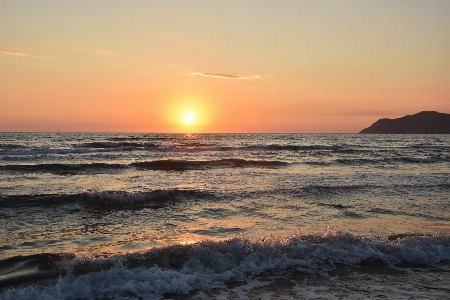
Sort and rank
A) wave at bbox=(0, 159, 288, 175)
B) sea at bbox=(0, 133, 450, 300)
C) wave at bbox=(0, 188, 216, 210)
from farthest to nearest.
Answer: wave at bbox=(0, 159, 288, 175), wave at bbox=(0, 188, 216, 210), sea at bbox=(0, 133, 450, 300)

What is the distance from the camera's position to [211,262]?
750 cm

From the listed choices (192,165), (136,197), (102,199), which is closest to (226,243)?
(136,197)

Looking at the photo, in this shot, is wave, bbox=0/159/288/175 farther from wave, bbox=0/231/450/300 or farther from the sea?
wave, bbox=0/231/450/300

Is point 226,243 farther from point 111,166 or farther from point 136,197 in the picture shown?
point 111,166

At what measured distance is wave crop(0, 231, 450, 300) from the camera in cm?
632

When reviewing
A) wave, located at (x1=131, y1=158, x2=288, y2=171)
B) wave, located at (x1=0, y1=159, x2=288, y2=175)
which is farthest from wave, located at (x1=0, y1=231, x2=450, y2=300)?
wave, located at (x1=131, y1=158, x2=288, y2=171)

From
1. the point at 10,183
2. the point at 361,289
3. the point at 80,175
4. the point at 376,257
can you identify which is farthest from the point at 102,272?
the point at 80,175

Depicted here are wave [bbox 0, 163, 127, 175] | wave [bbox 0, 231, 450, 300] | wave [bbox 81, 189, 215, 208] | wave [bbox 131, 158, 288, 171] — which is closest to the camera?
wave [bbox 0, 231, 450, 300]

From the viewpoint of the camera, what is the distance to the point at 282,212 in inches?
475

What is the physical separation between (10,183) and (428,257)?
1790cm

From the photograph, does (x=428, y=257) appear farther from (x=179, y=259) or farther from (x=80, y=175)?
(x=80, y=175)

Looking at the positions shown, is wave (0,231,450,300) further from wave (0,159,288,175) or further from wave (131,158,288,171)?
wave (131,158,288,171)

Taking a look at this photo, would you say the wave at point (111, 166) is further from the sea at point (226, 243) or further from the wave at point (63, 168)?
the sea at point (226, 243)

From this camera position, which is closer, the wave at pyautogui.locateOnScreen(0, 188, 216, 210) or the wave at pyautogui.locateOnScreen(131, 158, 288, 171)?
the wave at pyautogui.locateOnScreen(0, 188, 216, 210)
